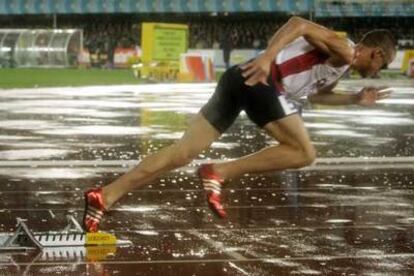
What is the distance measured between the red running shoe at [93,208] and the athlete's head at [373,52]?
1.96 m

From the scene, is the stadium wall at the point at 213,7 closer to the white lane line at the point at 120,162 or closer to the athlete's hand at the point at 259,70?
the white lane line at the point at 120,162

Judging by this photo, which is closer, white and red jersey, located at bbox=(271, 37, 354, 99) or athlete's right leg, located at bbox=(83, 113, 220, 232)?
white and red jersey, located at bbox=(271, 37, 354, 99)

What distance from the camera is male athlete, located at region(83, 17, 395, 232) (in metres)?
6.98

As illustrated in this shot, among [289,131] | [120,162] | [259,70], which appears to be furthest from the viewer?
[120,162]

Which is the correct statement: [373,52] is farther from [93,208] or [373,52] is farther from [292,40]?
[93,208]

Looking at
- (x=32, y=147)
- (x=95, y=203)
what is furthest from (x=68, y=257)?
(x=32, y=147)

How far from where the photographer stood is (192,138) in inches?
287

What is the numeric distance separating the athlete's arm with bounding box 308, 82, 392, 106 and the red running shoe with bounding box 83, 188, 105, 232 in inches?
66.1

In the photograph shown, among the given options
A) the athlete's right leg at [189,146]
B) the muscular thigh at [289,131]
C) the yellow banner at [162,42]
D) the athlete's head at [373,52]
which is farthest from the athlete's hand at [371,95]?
the yellow banner at [162,42]

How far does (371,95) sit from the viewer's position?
7480 millimetres

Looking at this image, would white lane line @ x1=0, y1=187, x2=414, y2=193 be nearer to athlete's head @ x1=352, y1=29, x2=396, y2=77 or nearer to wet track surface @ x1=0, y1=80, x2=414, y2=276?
wet track surface @ x1=0, y1=80, x2=414, y2=276

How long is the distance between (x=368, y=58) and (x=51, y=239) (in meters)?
2.46

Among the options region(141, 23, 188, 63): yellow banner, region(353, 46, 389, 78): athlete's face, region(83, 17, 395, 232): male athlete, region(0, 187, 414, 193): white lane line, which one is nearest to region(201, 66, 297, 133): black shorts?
region(83, 17, 395, 232): male athlete

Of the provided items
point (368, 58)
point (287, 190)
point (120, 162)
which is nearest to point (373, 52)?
point (368, 58)
